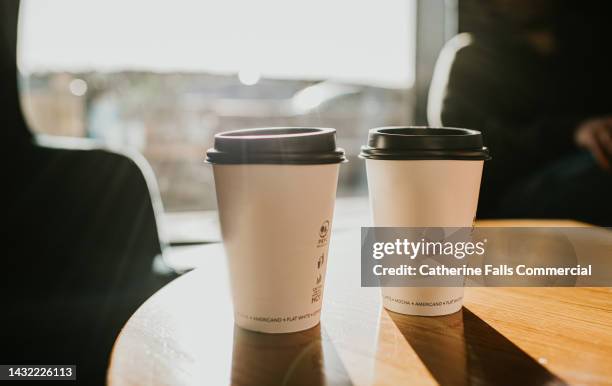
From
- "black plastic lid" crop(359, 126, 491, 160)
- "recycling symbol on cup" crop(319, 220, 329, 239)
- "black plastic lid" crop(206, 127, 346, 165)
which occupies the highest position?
"black plastic lid" crop(206, 127, 346, 165)

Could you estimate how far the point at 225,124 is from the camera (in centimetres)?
289

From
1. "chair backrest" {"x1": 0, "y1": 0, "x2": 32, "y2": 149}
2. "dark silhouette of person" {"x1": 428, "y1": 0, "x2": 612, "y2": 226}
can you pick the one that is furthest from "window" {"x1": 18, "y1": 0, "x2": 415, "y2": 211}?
"dark silhouette of person" {"x1": 428, "y1": 0, "x2": 612, "y2": 226}

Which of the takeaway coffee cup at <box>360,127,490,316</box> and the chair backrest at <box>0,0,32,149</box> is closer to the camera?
the takeaway coffee cup at <box>360,127,490,316</box>

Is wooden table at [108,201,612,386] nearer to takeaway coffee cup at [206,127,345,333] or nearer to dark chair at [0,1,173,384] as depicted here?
takeaway coffee cup at [206,127,345,333]

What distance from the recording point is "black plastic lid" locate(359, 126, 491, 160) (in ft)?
1.94

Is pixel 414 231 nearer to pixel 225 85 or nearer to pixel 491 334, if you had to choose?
pixel 491 334

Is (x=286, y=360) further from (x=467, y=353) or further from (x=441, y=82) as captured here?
(x=441, y=82)

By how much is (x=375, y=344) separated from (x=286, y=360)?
99mm

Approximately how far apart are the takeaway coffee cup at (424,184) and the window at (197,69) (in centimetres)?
193

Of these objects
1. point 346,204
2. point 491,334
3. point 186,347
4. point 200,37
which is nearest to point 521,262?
point 491,334

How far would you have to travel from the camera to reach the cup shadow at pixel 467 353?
1.58 ft

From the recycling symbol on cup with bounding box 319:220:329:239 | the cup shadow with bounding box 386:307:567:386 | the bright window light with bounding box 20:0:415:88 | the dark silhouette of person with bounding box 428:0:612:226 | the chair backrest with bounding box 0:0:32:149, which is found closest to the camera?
the cup shadow with bounding box 386:307:567:386

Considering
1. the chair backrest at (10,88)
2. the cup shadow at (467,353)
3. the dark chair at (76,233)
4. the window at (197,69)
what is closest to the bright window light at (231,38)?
the window at (197,69)

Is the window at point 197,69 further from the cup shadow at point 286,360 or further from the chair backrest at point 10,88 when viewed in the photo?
the cup shadow at point 286,360
